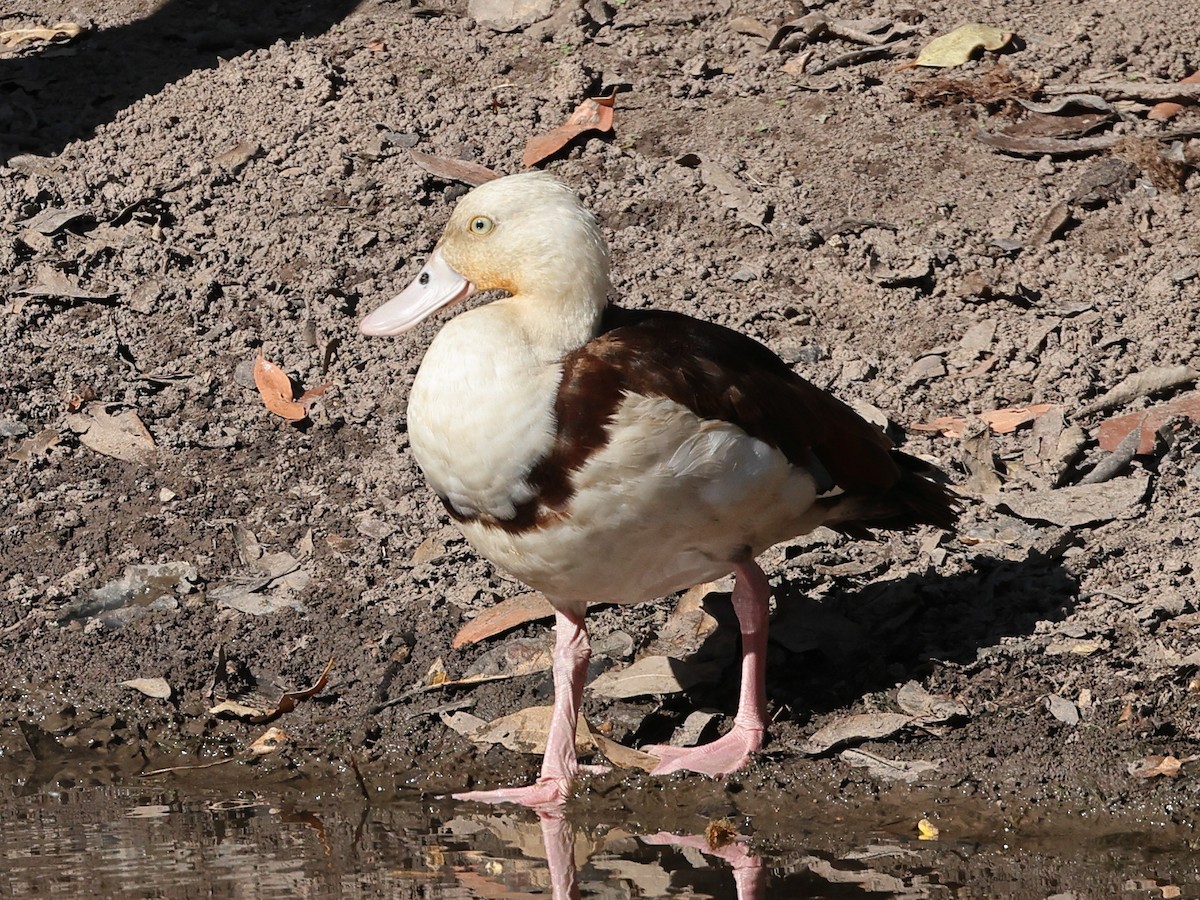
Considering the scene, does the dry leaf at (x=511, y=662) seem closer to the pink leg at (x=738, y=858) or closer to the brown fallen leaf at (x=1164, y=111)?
the pink leg at (x=738, y=858)

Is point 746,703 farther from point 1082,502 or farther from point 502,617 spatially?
point 1082,502

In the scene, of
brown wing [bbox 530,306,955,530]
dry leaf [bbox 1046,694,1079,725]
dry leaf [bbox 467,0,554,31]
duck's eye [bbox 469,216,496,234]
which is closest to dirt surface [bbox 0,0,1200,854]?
dry leaf [bbox 1046,694,1079,725]

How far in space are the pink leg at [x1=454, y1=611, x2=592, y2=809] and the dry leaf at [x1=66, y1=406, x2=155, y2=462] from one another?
2.29 m

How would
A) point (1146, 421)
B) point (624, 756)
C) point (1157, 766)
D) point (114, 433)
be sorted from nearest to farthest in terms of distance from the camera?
point (1157, 766), point (624, 756), point (1146, 421), point (114, 433)

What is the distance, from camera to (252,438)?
20.1ft

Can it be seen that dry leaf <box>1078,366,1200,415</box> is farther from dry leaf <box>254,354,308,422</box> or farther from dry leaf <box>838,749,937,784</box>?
dry leaf <box>254,354,308,422</box>

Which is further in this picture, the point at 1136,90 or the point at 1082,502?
the point at 1136,90

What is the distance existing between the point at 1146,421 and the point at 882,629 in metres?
1.42

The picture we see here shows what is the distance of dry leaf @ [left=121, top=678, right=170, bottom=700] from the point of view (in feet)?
15.8

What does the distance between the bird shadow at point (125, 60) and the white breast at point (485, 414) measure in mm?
4283

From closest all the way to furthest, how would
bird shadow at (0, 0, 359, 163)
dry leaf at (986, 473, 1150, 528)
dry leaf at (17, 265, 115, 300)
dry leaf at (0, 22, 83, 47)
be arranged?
1. dry leaf at (986, 473, 1150, 528)
2. dry leaf at (17, 265, 115, 300)
3. bird shadow at (0, 0, 359, 163)
4. dry leaf at (0, 22, 83, 47)

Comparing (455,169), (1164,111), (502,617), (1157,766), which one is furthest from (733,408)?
(1164,111)

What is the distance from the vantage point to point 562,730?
4.34 m

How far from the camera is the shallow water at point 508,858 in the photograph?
3.68m
